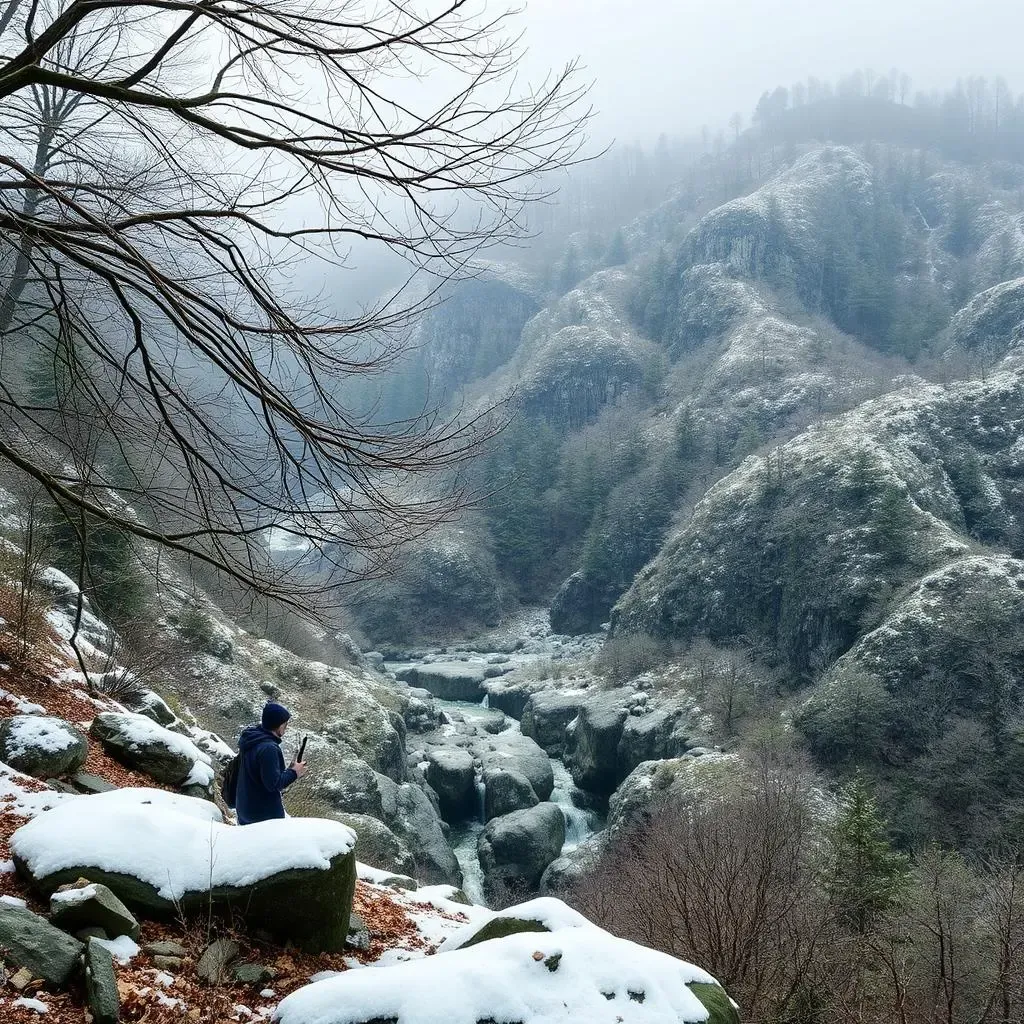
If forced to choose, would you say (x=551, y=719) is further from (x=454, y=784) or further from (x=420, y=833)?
(x=420, y=833)

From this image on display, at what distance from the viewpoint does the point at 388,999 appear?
3.67m

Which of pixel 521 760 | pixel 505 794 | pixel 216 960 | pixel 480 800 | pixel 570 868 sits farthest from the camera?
pixel 521 760

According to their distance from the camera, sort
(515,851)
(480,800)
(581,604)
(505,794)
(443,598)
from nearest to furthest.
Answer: (515,851) < (505,794) < (480,800) < (581,604) < (443,598)

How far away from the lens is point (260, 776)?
19.3 ft

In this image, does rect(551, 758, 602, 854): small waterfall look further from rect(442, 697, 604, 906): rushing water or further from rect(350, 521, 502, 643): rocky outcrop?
rect(350, 521, 502, 643): rocky outcrop

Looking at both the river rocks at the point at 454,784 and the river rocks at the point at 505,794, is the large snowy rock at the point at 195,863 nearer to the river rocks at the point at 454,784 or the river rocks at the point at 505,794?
the river rocks at the point at 505,794

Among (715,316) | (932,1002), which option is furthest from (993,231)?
(932,1002)

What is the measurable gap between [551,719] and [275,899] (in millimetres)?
38629

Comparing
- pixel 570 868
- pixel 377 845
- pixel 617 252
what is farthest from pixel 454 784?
pixel 617 252

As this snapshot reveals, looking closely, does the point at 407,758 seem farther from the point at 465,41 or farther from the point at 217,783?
the point at 465,41

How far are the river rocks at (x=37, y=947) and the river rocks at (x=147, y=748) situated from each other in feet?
14.8

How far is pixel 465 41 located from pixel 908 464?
48.3 m

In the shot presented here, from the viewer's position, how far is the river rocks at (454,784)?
32.3 meters

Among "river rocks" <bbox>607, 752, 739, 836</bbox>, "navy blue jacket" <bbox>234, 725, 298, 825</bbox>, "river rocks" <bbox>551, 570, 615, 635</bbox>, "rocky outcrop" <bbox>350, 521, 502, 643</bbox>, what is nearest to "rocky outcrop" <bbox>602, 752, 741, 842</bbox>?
"river rocks" <bbox>607, 752, 739, 836</bbox>
